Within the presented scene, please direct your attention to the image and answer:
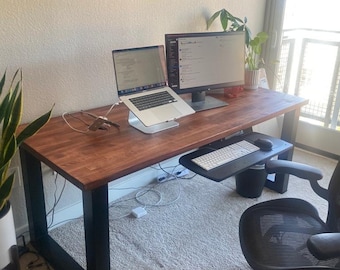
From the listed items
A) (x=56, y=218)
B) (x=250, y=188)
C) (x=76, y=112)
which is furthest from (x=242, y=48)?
(x=56, y=218)

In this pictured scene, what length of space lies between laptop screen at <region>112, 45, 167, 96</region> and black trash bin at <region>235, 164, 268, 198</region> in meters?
0.89

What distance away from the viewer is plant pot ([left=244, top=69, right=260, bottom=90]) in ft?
8.55

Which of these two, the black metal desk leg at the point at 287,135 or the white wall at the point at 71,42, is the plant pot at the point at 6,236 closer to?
the white wall at the point at 71,42

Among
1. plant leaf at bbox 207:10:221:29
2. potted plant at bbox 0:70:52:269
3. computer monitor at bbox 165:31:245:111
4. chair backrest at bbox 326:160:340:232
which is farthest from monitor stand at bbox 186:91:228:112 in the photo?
potted plant at bbox 0:70:52:269

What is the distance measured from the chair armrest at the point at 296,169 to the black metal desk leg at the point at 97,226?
0.75m

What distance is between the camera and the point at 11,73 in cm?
177

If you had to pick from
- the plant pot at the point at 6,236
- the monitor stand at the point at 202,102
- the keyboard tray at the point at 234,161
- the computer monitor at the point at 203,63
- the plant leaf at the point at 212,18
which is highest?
the plant leaf at the point at 212,18

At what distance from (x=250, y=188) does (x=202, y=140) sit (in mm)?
928

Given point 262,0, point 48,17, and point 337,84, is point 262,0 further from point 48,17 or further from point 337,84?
point 48,17

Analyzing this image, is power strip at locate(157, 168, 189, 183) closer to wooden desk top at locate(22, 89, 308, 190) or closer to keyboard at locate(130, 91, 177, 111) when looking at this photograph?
wooden desk top at locate(22, 89, 308, 190)

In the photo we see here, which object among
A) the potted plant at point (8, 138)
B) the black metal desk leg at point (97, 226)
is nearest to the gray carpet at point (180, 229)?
the black metal desk leg at point (97, 226)

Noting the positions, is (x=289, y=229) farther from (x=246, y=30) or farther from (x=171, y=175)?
(x=246, y=30)

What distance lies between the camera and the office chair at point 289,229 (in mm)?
1307

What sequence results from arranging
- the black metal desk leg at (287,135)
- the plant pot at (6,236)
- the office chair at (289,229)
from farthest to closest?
the black metal desk leg at (287,135)
the plant pot at (6,236)
the office chair at (289,229)
